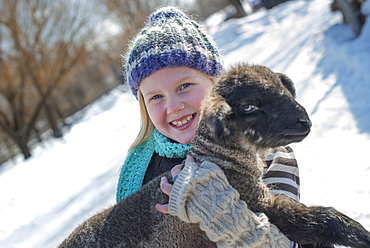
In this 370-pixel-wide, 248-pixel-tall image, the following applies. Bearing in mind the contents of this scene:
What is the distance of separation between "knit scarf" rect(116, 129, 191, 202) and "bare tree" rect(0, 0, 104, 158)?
11.7m

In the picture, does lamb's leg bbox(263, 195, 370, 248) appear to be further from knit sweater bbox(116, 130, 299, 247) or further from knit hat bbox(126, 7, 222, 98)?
knit hat bbox(126, 7, 222, 98)

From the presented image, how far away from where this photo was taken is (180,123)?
7.34 ft

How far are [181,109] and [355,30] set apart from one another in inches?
219

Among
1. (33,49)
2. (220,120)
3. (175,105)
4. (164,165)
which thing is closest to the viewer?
(220,120)

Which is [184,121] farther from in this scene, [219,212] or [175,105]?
[219,212]

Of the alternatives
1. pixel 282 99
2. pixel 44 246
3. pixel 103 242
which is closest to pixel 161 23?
pixel 282 99

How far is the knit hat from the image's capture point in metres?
2.19

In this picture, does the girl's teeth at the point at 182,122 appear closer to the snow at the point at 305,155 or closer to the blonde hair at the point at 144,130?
the blonde hair at the point at 144,130

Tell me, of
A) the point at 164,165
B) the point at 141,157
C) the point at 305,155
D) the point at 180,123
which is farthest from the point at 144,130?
the point at 305,155

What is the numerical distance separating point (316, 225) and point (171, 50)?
1349mm

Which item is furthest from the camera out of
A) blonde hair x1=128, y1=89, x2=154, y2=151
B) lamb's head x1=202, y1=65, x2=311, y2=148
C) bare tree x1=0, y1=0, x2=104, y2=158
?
bare tree x1=0, y1=0, x2=104, y2=158

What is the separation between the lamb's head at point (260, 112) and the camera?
1654 mm

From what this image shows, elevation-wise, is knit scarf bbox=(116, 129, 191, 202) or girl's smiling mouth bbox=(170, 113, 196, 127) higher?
girl's smiling mouth bbox=(170, 113, 196, 127)

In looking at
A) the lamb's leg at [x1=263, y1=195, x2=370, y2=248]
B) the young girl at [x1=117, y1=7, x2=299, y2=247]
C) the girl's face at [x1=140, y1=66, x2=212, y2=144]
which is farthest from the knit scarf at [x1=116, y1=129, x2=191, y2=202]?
the lamb's leg at [x1=263, y1=195, x2=370, y2=248]
